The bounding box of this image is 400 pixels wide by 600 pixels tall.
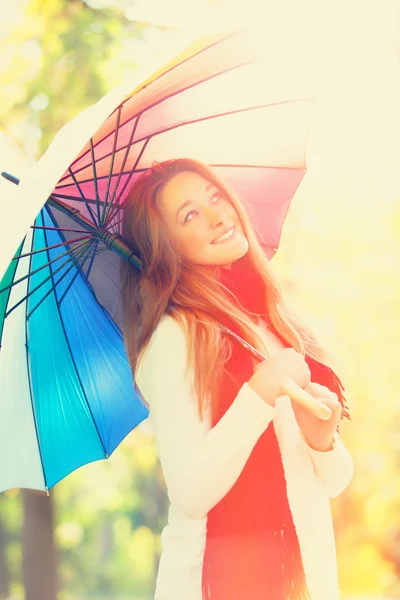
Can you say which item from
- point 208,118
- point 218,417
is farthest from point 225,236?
point 218,417

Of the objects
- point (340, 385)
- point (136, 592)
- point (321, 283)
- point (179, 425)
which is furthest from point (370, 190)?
point (136, 592)

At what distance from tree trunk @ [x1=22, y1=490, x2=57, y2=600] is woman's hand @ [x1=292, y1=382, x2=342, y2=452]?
2.50 metres

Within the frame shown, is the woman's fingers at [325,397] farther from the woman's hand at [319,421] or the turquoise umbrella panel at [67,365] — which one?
the turquoise umbrella panel at [67,365]

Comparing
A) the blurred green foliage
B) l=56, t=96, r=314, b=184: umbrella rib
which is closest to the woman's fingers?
l=56, t=96, r=314, b=184: umbrella rib

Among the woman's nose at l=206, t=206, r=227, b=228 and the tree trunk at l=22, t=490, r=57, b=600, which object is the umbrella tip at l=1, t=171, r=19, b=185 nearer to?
the woman's nose at l=206, t=206, r=227, b=228

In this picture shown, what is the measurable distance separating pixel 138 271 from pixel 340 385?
51 centimetres

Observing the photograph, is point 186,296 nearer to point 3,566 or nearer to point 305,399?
point 305,399

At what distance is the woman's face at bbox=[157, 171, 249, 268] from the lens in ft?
5.19

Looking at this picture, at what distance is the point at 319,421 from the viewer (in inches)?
56.6

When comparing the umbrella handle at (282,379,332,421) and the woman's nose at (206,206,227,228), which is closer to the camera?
the umbrella handle at (282,379,332,421)

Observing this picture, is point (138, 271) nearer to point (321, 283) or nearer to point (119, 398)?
point (119, 398)

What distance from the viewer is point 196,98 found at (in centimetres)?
163

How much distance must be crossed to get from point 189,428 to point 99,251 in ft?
1.67

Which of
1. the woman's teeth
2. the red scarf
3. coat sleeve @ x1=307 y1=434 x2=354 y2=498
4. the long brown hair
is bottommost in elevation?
the red scarf
